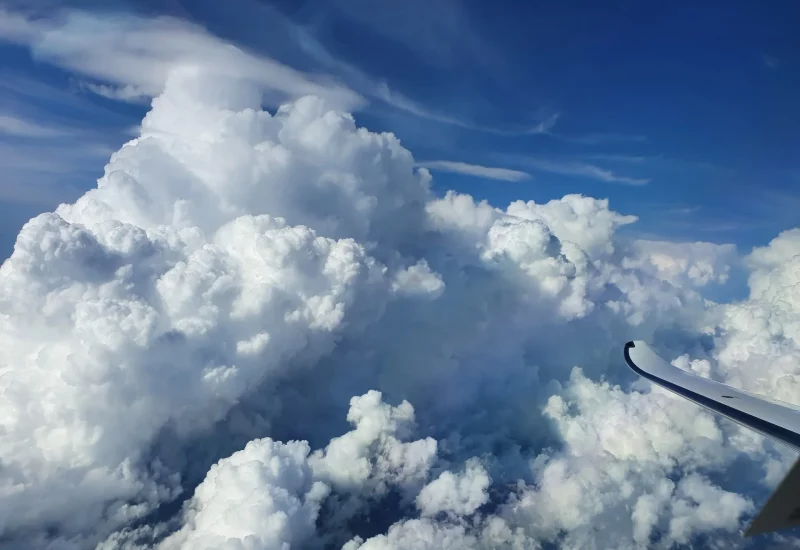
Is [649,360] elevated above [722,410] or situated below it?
above

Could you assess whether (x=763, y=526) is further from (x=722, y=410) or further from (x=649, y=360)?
(x=649, y=360)

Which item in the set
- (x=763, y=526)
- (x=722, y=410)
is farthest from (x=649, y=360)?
(x=763, y=526)

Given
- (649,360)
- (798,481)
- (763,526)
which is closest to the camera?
(798,481)

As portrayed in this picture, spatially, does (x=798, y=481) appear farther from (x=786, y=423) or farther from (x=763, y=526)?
(x=786, y=423)

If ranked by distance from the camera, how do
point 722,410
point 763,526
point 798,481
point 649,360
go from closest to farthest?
point 798,481 < point 763,526 < point 722,410 < point 649,360

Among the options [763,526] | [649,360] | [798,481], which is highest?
[649,360]

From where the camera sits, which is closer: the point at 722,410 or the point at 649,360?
the point at 722,410
